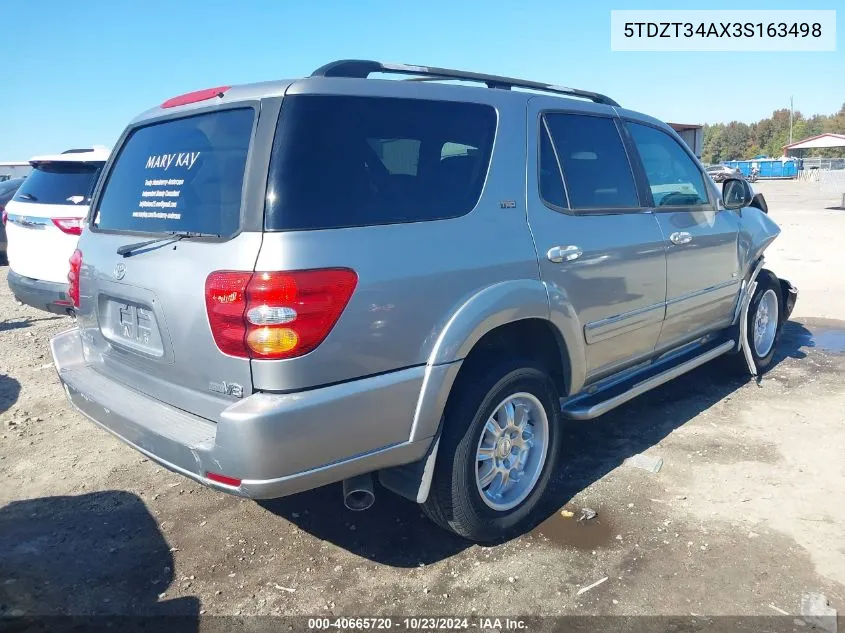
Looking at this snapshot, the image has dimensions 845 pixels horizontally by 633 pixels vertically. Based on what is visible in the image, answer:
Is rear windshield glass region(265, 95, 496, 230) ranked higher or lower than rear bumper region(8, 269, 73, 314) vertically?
higher

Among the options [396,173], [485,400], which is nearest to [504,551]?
[485,400]

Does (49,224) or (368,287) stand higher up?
(49,224)

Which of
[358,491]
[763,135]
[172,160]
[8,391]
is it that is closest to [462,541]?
[358,491]

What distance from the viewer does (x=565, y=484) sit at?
3686 mm

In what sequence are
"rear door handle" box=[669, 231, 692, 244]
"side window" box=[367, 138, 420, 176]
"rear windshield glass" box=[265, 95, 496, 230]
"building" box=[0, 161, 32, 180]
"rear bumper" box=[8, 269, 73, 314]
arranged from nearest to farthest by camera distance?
"rear windshield glass" box=[265, 95, 496, 230] < "side window" box=[367, 138, 420, 176] < "rear door handle" box=[669, 231, 692, 244] < "rear bumper" box=[8, 269, 73, 314] < "building" box=[0, 161, 32, 180]

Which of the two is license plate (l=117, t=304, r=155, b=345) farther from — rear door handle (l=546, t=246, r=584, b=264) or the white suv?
the white suv

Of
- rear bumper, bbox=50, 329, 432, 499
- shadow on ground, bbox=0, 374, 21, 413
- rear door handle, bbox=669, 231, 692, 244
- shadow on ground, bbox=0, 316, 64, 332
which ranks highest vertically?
rear door handle, bbox=669, 231, 692, 244

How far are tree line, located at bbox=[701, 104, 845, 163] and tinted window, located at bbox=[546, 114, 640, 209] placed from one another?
312ft

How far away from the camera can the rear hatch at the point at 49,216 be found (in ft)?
19.4

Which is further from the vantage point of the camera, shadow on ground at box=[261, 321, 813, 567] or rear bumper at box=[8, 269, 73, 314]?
rear bumper at box=[8, 269, 73, 314]

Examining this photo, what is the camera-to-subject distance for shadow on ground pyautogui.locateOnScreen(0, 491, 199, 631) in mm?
2715

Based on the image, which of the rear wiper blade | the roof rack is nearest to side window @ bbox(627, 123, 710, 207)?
the roof rack

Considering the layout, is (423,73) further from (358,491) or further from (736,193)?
(736,193)

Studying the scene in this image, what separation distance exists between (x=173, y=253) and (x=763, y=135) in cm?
10730
